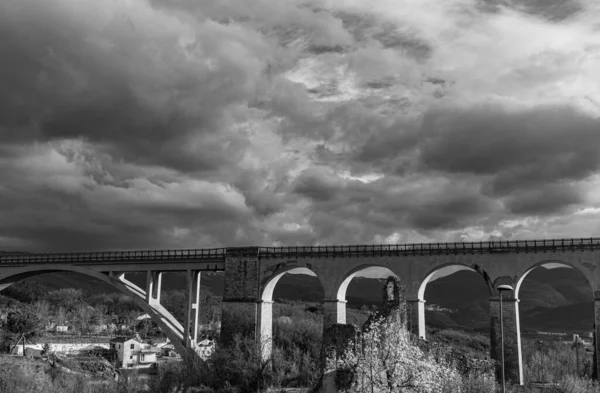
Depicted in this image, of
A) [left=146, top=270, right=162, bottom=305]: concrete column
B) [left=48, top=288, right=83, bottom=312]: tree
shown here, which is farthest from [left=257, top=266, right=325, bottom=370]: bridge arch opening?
[left=48, top=288, right=83, bottom=312]: tree

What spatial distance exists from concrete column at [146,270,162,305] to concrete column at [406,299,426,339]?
23.0 m

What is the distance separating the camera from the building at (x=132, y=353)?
76188 mm

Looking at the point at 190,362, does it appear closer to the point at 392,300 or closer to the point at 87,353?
the point at 392,300

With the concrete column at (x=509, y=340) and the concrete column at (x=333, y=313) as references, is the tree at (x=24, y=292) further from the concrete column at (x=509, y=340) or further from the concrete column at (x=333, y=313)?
the concrete column at (x=509, y=340)

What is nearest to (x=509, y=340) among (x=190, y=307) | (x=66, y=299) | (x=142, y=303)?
(x=190, y=307)

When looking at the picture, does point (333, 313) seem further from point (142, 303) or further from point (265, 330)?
point (142, 303)

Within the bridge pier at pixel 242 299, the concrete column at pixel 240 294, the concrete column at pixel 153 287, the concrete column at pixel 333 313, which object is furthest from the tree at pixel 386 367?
the concrete column at pixel 153 287

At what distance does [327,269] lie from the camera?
47875 mm

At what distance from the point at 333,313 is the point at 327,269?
3783mm

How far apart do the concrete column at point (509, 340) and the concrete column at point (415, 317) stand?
15.8 ft

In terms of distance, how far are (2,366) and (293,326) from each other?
32.4 m

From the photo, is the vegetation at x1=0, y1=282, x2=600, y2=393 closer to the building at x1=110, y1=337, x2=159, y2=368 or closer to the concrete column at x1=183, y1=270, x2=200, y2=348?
the concrete column at x1=183, y1=270, x2=200, y2=348

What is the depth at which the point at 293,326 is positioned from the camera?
73375mm

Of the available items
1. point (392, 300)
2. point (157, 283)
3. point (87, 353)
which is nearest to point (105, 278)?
point (157, 283)
